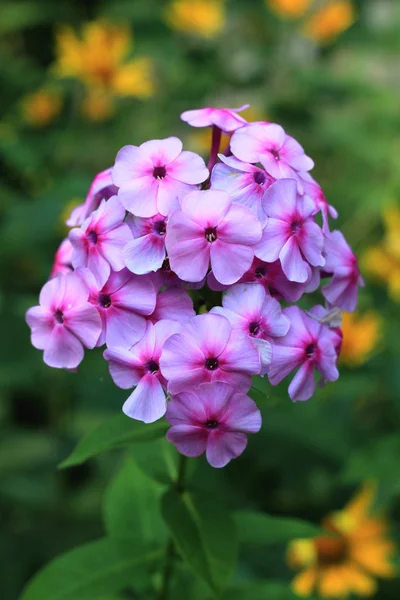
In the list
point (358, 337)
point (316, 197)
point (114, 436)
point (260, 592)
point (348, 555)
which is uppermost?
point (316, 197)

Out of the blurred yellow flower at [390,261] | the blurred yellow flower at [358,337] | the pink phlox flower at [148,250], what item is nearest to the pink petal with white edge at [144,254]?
the pink phlox flower at [148,250]

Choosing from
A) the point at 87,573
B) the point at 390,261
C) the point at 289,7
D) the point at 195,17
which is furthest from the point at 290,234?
the point at 289,7

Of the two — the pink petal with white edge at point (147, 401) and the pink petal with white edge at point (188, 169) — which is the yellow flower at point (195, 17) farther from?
the pink petal with white edge at point (147, 401)

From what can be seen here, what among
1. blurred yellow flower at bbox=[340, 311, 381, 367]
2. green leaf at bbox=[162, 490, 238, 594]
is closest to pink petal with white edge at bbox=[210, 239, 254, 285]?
green leaf at bbox=[162, 490, 238, 594]


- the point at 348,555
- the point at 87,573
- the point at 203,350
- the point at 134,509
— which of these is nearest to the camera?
the point at 203,350

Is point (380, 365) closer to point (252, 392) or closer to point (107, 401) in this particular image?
point (107, 401)

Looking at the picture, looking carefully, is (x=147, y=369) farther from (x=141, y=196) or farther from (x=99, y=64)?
(x=99, y=64)

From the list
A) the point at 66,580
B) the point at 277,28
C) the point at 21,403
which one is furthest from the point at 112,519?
the point at 277,28
